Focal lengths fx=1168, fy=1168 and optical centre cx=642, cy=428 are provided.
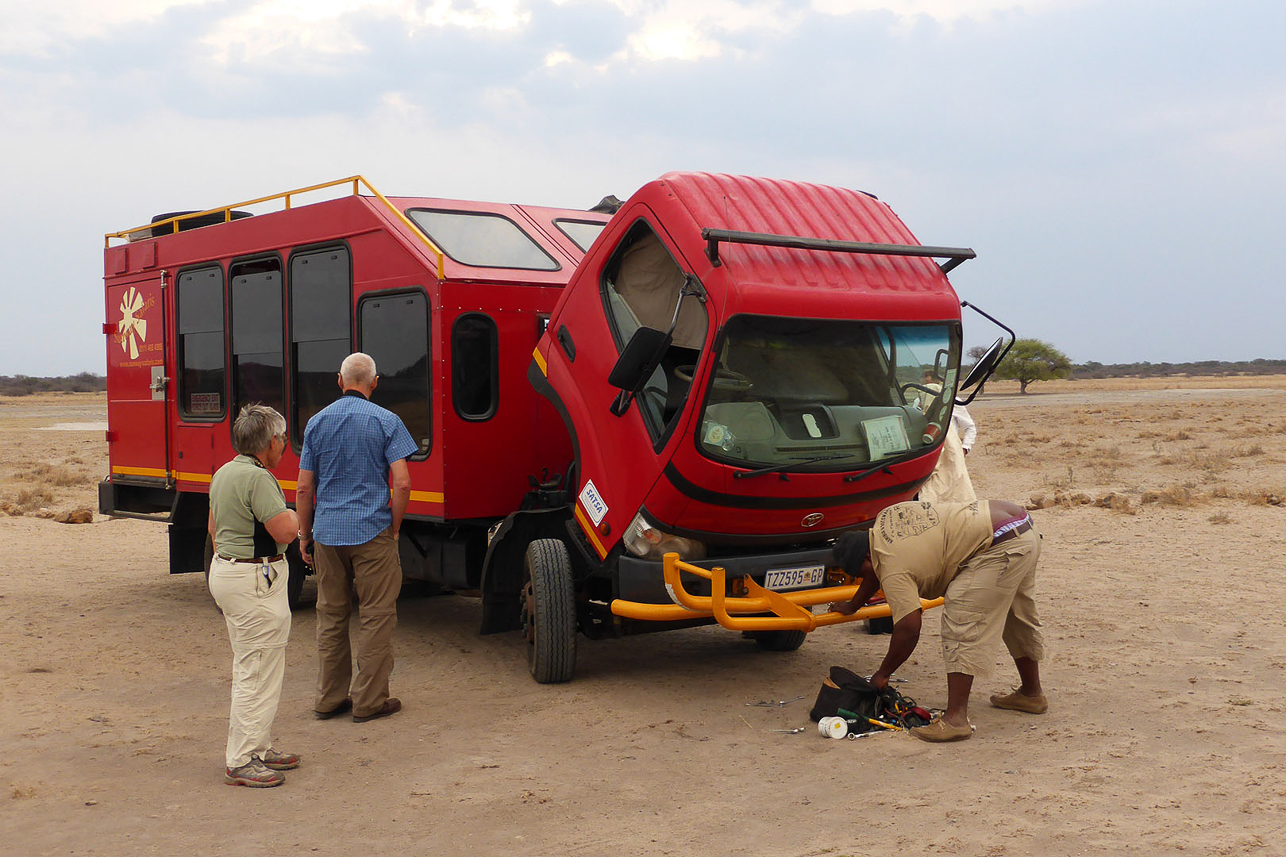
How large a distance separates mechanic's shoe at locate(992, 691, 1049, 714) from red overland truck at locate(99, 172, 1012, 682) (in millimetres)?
838

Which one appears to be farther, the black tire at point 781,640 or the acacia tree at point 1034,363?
the acacia tree at point 1034,363

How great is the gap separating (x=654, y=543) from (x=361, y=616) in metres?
1.69

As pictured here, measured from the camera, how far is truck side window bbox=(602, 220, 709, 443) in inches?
257

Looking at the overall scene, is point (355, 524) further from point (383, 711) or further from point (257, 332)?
point (257, 332)

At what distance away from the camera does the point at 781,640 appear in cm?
813

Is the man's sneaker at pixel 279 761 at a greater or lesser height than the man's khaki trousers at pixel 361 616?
lesser

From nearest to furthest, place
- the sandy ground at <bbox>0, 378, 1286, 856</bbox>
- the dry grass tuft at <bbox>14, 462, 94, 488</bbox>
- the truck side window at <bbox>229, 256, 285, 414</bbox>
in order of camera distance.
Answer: the sandy ground at <bbox>0, 378, 1286, 856</bbox> < the truck side window at <bbox>229, 256, 285, 414</bbox> < the dry grass tuft at <bbox>14, 462, 94, 488</bbox>

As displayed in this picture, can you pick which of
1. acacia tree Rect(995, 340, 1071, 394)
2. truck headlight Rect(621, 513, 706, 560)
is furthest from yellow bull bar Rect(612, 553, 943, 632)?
acacia tree Rect(995, 340, 1071, 394)

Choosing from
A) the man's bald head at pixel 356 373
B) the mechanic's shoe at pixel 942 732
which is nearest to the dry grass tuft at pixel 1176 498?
the mechanic's shoe at pixel 942 732

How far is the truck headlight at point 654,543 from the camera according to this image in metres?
6.59

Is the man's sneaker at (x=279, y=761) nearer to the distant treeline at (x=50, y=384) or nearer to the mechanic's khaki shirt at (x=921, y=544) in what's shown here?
the mechanic's khaki shirt at (x=921, y=544)

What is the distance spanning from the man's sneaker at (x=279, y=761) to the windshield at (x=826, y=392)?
2.59m

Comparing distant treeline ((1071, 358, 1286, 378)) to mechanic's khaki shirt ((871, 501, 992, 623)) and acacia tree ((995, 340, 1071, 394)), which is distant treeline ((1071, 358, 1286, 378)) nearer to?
acacia tree ((995, 340, 1071, 394))

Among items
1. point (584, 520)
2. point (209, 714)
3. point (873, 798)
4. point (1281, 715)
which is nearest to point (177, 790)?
point (209, 714)
